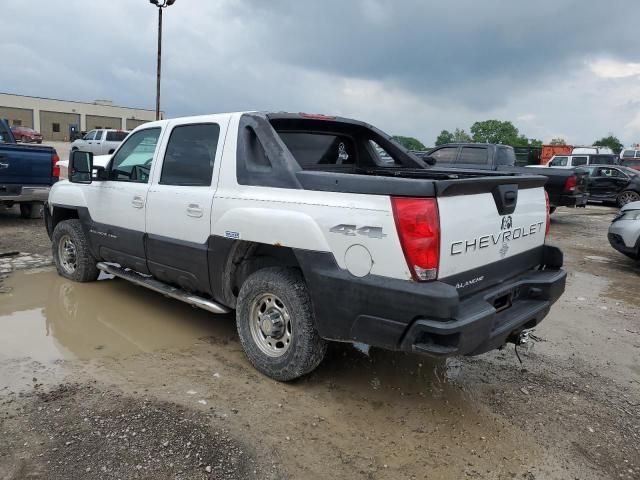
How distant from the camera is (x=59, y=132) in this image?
71250mm

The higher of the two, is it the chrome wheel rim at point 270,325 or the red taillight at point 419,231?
the red taillight at point 419,231

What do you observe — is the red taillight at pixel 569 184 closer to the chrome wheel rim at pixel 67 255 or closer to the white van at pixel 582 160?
the white van at pixel 582 160

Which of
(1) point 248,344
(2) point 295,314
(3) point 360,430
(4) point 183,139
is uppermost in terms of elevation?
(4) point 183,139

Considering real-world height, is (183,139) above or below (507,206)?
above

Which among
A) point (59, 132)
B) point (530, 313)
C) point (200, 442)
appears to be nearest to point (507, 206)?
point (530, 313)

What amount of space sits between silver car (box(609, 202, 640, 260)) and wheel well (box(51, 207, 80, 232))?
25.4 feet

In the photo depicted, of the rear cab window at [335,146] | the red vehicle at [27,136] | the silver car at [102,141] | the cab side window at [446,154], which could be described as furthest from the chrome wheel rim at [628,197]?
the red vehicle at [27,136]

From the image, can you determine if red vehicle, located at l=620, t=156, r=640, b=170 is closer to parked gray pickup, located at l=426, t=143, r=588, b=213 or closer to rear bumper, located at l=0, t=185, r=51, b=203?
parked gray pickup, located at l=426, t=143, r=588, b=213

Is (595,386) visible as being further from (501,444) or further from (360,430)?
(360,430)

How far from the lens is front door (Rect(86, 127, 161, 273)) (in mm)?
4684

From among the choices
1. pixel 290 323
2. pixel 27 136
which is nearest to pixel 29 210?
pixel 290 323

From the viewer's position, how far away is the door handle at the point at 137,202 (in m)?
4.60

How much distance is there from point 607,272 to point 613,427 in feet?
17.1

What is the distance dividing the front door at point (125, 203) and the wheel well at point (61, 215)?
0.79 m
